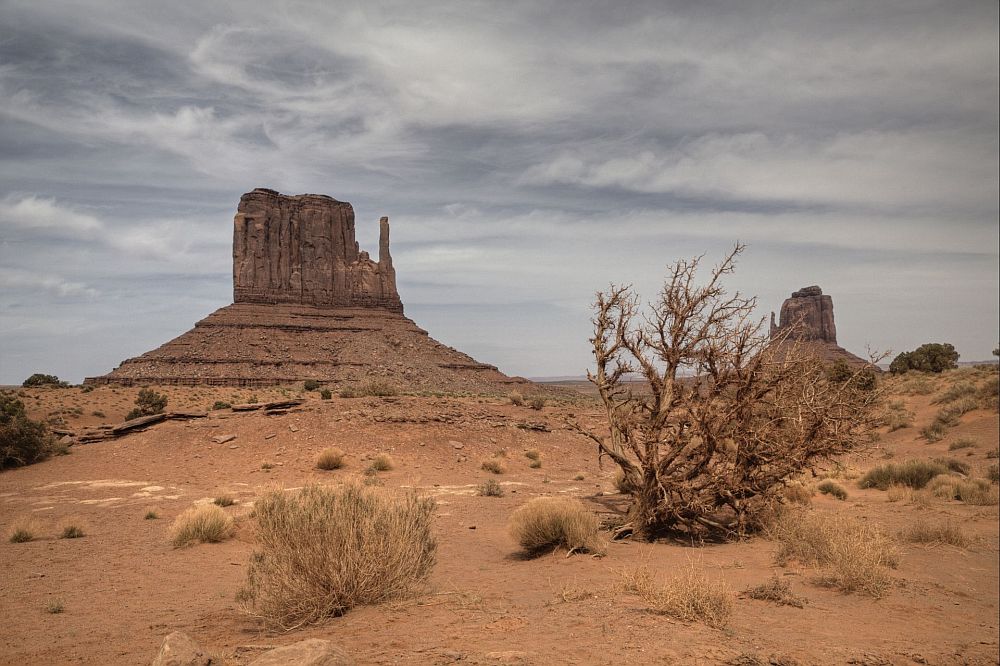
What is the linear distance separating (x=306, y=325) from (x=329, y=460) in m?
67.4

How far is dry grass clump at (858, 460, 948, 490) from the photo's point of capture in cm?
1688

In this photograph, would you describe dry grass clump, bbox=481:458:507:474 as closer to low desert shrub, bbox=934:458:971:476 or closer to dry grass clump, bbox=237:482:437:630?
low desert shrub, bbox=934:458:971:476

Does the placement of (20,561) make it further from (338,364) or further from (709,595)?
(338,364)

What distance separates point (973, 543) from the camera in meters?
10.7

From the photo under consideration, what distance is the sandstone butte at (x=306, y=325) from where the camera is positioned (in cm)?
6975

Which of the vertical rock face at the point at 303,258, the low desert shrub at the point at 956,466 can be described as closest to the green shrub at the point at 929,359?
the low desert shrub at the point at 956,466

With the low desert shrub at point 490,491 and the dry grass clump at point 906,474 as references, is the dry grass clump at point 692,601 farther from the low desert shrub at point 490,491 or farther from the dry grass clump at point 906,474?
the dry grass clump at point 906,474

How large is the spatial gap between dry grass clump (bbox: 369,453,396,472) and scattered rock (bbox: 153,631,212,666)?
17292 millimetres

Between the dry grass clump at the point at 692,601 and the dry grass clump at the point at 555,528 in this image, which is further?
the dry grass clump at the point at 555,528

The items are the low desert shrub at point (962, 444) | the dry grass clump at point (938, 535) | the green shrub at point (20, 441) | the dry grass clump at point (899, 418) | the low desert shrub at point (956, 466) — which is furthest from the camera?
the dry grass clump at point (899, 418)

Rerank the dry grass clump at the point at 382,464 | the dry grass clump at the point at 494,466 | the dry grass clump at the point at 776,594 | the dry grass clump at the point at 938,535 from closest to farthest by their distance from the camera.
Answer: the dry grass clump at the point at 776,594
the dry grass clump at the point at 938,535
the dry grass clump at the point at 382,464
the dry grass clump at the point at 494,466

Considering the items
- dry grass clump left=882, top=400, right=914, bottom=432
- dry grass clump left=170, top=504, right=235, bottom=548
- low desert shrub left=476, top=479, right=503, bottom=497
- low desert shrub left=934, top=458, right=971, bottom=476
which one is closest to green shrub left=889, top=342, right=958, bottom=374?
dry grass clump left=882, top=400, right=914, bottom=432

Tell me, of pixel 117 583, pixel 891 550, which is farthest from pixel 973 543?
pixel 117 583

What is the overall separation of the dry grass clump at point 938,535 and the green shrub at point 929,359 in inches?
1607
